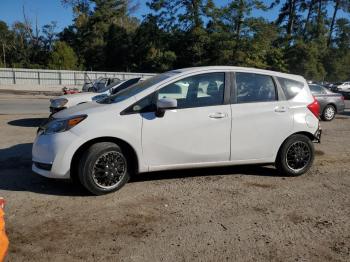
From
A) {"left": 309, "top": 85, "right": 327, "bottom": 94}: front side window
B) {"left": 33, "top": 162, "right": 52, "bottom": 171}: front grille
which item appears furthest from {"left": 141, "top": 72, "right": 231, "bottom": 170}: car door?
{"left": 309, "top": 85, "right": 327, "bottom": 94}: front side window

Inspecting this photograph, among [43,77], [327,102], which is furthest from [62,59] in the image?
[327,102]

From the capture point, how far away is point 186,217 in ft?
15.8

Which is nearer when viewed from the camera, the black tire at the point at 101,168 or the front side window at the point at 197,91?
the black tire at the point at 101,168

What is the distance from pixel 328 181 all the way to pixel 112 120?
340 centimetres

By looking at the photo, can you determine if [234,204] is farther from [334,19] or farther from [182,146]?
[334,19]

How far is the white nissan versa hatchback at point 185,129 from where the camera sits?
212 inches

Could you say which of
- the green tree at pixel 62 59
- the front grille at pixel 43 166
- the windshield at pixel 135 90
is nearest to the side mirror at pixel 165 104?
the windshield at pixel 135 90

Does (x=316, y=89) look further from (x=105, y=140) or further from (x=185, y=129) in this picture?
(x=105, y=140)

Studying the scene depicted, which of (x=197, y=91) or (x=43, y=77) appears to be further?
(x=43, y=77)

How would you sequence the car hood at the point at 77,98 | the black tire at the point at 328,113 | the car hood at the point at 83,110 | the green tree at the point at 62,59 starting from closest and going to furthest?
1. the car hood at the point at 83,110
2. the car hood at the point at 77,98
3. the black tire at the point at 328,113
4. the green tree at the point at 62,59

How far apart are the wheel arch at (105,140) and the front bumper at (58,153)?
0.11 m

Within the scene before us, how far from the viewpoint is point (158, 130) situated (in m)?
5.66

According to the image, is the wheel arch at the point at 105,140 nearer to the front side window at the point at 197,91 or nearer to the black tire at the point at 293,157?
the front side window at the point at 197,91

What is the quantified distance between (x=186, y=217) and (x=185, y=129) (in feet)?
4.59
